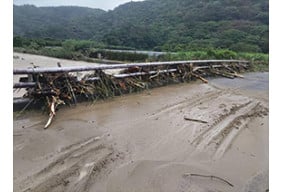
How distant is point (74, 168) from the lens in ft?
8.18

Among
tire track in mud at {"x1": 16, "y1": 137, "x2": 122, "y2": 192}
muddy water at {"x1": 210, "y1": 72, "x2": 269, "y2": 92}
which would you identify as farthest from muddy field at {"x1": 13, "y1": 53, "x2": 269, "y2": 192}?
muddy water at {"x1": 210, "y1": 72, "x2": 269, "y2": 92}

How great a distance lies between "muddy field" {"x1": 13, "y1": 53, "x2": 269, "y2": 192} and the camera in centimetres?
236

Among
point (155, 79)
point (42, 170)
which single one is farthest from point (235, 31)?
point (42, 170)

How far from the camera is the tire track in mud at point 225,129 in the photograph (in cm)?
323

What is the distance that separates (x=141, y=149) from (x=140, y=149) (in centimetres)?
1

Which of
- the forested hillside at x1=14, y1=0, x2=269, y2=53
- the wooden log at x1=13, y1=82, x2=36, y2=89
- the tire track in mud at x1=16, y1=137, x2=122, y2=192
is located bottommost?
the tire track in mud at x1=16, y1=137, x2=122, y2=192

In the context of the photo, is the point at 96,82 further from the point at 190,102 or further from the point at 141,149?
the point at 141,149

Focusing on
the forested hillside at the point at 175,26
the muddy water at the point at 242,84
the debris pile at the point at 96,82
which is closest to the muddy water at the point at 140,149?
the debris pile at the point at 96,82

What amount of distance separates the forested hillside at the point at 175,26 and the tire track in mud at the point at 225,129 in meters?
5.47

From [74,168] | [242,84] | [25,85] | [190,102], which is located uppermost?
[25,85]

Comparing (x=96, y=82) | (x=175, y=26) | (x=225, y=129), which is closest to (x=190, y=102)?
(x=225, y=129)

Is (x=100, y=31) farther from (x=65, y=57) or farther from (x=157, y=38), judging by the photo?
(x=65, y=57)

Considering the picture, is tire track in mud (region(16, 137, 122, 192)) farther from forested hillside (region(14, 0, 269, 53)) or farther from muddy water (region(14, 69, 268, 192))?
forested hillside (region(14, 0, 269, 53))

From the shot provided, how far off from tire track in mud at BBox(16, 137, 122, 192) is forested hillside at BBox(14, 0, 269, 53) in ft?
27.7
